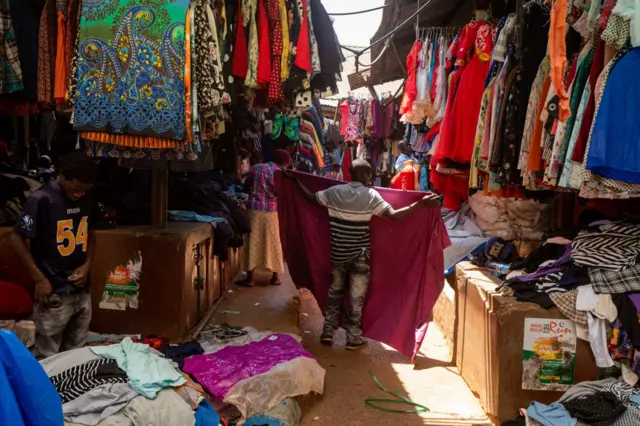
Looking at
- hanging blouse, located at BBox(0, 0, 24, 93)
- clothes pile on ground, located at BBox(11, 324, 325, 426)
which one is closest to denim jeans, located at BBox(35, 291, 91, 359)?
clothes pile on ground, located at BBox(11, 324, 325, 426)

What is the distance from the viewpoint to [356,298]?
545 centimetres

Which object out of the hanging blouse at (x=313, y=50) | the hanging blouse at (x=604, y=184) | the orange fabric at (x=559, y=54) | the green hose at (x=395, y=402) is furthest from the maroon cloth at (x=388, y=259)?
the orange fabric at (x=559, y=54)

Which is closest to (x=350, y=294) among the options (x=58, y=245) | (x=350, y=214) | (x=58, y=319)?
(x=350, y=214)

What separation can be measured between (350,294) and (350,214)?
35.1 inches

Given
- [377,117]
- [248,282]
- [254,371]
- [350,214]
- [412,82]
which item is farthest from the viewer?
[377,117]

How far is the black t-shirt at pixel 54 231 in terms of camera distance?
3211 millimetres

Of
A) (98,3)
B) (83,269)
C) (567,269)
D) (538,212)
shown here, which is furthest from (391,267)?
(98,3)

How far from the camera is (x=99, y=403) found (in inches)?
110

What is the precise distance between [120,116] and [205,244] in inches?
85.4

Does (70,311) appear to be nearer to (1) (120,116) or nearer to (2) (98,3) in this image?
(1) (120,116)

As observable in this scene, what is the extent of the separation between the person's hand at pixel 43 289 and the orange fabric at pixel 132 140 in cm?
95

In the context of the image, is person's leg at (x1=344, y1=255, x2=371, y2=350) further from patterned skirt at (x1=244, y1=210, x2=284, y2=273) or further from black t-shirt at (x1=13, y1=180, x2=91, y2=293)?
black t-shirt at (x1=13, y1=180, x2=91, y2=293)

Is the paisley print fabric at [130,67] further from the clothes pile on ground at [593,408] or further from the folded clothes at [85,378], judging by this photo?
the clothes pile on ground at [593,408]

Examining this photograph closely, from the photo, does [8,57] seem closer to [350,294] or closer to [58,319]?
[58,319]
